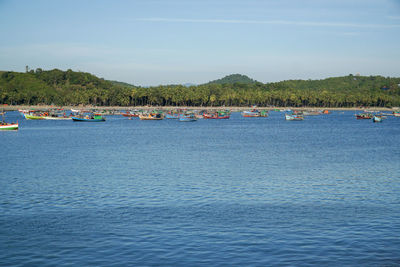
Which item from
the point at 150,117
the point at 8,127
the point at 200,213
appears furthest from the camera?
the point at 150,117

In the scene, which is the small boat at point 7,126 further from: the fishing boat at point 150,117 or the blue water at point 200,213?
the fishing boat at point 150,117

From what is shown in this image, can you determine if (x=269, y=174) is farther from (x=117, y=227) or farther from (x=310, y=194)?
(x=117, y=227)

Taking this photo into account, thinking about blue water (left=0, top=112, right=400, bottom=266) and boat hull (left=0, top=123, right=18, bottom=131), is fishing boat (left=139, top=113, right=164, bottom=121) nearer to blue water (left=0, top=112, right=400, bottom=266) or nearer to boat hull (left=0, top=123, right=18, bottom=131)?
boat hull (left=0, top=123, right=18, bottom=131)

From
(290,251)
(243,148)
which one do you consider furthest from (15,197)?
(243,148)

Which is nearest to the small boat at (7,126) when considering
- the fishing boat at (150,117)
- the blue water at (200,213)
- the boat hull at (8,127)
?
the boat hull at (8,127)

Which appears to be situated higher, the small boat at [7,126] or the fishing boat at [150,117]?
the fishing boat at [150,117]

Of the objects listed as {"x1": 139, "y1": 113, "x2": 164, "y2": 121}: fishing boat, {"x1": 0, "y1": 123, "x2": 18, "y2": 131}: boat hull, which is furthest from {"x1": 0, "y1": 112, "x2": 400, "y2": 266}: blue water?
{"x1": 139, "y1": 113, "x2": 164, "y2": 121}: fishing boat

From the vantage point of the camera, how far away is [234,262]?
1961cm

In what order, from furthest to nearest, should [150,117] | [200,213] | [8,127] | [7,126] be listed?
[150,117]
[8,127]
[7,126]
[200,213]

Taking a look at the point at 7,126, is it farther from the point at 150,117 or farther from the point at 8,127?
the point at 150,117

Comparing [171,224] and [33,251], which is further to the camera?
[171,224]

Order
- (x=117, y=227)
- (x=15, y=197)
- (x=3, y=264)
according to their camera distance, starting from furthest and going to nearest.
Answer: (x=15, y=197) → (x=117, y=227) → (x=3, y=264)

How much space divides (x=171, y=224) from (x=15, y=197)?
1321 centimetres

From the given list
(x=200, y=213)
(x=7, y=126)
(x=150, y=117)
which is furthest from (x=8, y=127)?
(x=200, y=213)
